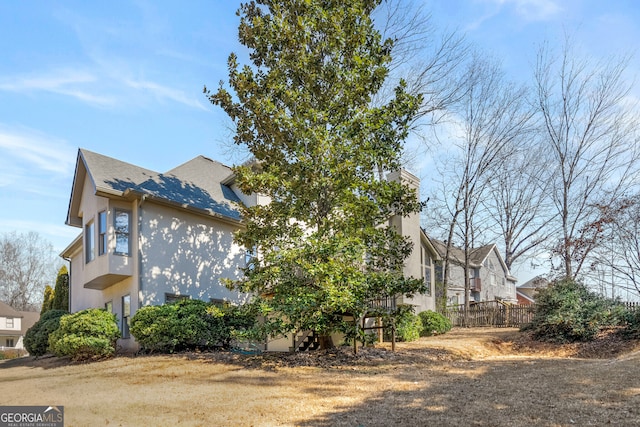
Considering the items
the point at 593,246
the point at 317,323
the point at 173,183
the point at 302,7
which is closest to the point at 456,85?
the point at 593,246

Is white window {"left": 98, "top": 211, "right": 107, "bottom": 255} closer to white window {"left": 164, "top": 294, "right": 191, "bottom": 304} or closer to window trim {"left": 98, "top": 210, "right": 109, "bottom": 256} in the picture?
window trim {"left": 98, "top": 210, "right": 109, "bottom": 256}

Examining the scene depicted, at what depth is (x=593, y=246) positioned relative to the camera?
19.8 meters

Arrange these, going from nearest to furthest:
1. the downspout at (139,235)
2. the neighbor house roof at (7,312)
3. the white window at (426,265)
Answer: the downspout at (139,235)
the white window at (426,265)
the neighbor house roof at (7,312)

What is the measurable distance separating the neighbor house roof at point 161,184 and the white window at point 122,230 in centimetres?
67

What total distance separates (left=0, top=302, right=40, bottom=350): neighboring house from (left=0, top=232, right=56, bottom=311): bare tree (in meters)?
3.16

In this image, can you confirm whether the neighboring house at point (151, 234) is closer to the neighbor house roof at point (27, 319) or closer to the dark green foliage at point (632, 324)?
the dark green foliage at point (632, 324)

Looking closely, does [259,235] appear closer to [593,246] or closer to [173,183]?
[173,183]

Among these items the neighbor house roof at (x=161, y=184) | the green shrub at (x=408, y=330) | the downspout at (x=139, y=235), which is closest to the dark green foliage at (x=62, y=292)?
the neighbor house roof at (x=161, y=184)

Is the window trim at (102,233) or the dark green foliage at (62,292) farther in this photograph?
the dark green foliage at (62,292)

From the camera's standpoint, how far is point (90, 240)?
1794cm

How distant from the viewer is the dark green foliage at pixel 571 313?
15305 mm

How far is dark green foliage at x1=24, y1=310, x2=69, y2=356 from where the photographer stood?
1864 centimetres

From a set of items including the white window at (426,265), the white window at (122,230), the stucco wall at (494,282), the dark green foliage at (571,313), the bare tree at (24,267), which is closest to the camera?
the dark green foliage at (571,313)

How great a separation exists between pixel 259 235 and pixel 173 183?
19.6 feet
